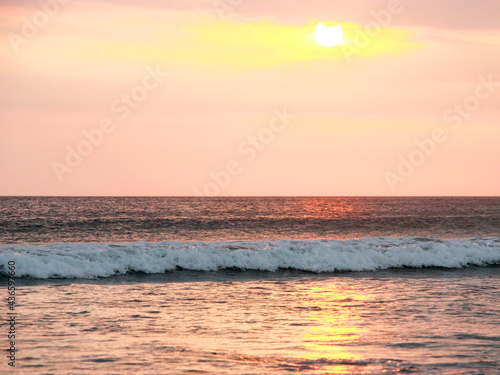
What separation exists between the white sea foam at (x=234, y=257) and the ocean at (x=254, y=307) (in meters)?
0.07

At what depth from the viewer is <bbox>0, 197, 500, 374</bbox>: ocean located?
11.5 m

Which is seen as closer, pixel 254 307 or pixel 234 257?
pixel 254 307

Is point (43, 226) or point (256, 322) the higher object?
point (43, 226)

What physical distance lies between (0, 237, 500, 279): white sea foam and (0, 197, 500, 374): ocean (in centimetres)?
7

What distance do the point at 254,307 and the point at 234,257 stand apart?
1038 cm

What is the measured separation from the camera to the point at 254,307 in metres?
17.2

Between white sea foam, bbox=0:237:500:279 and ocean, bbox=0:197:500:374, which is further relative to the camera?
white sea foam, bbox=0:237:500:279

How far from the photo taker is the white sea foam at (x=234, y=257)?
2452 centimetres

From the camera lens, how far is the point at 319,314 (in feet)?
53.0

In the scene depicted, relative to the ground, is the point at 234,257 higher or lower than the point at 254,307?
higher

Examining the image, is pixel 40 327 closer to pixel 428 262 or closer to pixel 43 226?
pixel 428 262

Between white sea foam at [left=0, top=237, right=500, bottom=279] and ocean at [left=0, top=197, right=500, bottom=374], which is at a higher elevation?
white sea foam at [left=0, top=237, right=500, bottom=279]

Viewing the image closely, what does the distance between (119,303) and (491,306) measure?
1134 centimetres

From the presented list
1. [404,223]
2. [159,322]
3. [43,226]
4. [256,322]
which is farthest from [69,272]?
[404,223]
